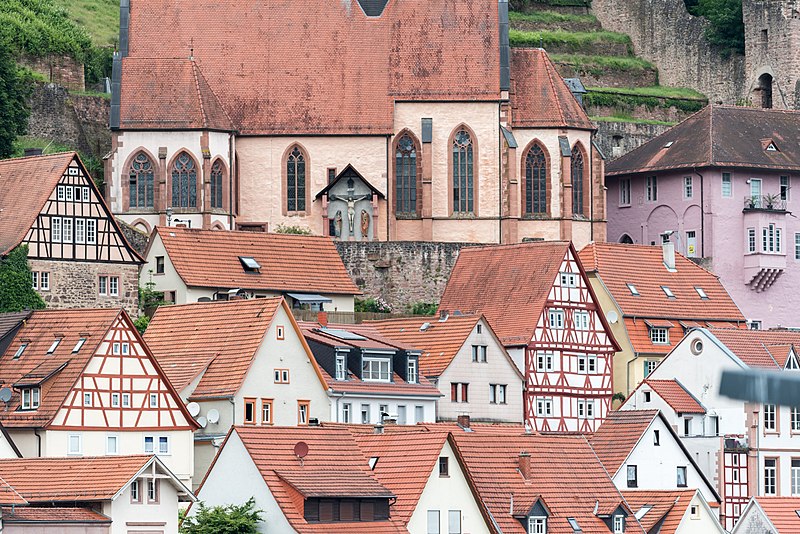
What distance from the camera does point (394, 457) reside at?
64812 millimetres

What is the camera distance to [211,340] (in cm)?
7506

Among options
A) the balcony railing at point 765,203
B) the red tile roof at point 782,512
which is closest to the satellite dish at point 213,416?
the red tile roof at point 782,512

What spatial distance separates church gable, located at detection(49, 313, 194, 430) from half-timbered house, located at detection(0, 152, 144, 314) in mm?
13041

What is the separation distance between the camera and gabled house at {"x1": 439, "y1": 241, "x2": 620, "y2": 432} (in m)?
84.6

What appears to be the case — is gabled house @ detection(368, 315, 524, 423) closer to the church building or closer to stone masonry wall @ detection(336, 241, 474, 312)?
stone masonry wall @ detection(336, 241, 474, 312)

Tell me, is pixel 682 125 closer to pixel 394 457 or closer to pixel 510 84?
pixel 510 84

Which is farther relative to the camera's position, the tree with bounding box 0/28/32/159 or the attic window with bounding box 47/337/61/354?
the tree with bounding box 0/28/32/159

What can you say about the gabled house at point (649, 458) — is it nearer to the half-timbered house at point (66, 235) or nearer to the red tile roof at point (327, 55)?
the half-timbered house at point (66, 235)

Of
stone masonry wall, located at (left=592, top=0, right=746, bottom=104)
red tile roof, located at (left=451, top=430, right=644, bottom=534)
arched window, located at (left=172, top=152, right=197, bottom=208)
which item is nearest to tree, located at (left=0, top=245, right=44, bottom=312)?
red tile roof, located at (left=451, top=430, right=644, bottom=534)

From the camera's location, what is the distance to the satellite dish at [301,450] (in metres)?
61.7

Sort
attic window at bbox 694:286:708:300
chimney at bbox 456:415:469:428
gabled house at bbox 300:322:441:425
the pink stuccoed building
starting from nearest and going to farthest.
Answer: gabled house at bbox 300:322:441:425 < chimney at bbox 456:415:469:428 < attic window at bbox 694:286:708:300 < the pink stuccoed building

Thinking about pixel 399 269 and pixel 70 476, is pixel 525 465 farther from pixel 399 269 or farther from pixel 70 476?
pixel 399 269

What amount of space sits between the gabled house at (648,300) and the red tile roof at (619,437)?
11379mm

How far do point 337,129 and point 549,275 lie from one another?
1923 centimetres
